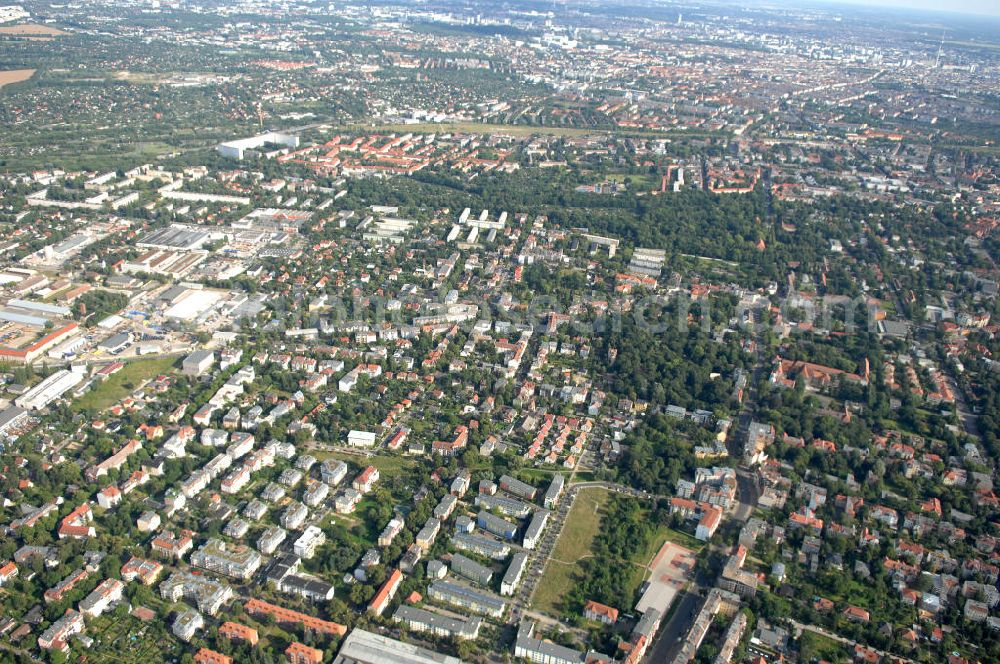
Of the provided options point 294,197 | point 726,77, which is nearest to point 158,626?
point 294,197

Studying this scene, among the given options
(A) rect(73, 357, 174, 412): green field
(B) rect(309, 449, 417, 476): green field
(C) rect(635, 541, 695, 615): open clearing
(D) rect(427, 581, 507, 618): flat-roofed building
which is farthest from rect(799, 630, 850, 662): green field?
(A) rect(73, 357, 174, 412): green field

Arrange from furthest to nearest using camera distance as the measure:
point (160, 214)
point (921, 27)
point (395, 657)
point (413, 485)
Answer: point (921, 27) → point (160, 214) → point (413, 485) → point (395, 657)

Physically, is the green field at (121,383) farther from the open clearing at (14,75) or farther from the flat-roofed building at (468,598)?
the open clearing at (14,75)

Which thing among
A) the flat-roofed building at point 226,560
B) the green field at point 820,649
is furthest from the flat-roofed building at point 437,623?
the green field at point 820,649

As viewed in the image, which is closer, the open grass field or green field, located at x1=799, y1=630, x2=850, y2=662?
green field, located at x1=799, y1=630, x2=850, y2=662

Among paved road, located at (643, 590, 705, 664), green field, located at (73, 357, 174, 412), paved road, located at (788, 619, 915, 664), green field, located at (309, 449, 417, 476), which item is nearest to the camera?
paved road, located at (643, 590, 705, 664)

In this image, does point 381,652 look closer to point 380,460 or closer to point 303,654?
point 303,654

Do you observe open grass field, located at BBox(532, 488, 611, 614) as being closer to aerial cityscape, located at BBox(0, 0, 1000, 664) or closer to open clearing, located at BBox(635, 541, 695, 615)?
aerial cityscape, located at BBox(0, 0, 1000, 664)

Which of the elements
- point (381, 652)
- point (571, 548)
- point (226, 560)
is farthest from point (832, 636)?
point (226, 560)

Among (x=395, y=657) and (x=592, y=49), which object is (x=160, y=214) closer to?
(x=395, y=657)
